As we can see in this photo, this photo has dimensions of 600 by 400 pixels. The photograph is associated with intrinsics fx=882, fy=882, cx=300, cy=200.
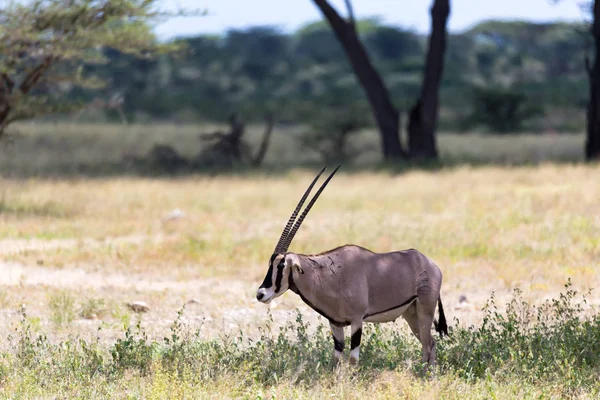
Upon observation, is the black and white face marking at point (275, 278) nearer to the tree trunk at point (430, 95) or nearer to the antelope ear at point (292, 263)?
the antelope ear at point (292, 263)

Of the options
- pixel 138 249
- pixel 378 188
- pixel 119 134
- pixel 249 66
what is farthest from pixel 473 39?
pixel 138 249

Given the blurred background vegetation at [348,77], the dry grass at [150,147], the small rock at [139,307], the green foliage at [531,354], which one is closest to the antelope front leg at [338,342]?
the green foliage at [531,354]

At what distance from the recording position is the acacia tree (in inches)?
546

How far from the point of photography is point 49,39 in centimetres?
1414

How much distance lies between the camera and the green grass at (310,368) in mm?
5590

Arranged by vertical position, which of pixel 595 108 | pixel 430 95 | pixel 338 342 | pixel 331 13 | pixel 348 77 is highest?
pixel 338 342

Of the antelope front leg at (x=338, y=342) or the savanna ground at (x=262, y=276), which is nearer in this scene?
the antelope front leg at (x=338, y=342)

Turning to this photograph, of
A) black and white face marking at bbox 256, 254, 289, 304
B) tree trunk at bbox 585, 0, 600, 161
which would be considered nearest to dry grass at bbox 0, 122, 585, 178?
tree trunk at bbox 585, 0, 600, 161

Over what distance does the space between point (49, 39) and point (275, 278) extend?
1000 centimetres

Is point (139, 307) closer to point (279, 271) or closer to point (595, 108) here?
point (279, 271)

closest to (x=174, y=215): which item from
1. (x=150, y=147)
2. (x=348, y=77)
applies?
(x=150, y=147)

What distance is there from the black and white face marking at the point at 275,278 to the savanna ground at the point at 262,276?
0.60 meters

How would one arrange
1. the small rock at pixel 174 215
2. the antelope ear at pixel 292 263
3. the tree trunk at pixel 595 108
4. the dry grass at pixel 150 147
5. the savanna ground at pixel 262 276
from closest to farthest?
the antelope ear at pixel 292 263, the savanna ground at pixel 262 276, the small rock at pixel 174 215, the tree trunk at pixel 595 108, the dry grass at pixel 150 147

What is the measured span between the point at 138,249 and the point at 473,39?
80146 millimetres
